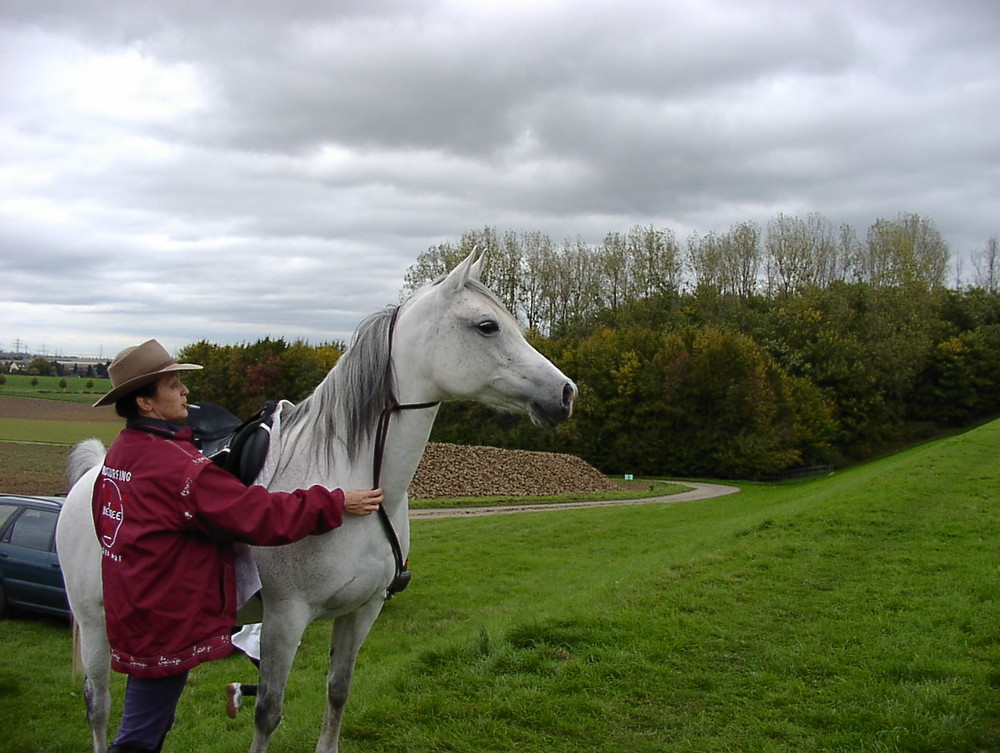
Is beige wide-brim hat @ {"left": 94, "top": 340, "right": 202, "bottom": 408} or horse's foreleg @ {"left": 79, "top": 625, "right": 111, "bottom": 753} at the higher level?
beige wide-brim hat @ {"left": 94, "top": 340, "right": 202, "bottom": 408}

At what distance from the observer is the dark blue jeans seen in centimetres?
262

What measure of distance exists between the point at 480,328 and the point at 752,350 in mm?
38207

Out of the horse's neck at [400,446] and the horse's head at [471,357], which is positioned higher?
the horse's head at [471,357]

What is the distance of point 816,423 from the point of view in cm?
3872

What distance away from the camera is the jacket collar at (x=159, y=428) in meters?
2.73

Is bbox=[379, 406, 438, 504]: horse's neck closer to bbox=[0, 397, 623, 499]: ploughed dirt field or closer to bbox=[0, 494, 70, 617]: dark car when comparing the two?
bbox=[0, 494, 70, 617]: dark car

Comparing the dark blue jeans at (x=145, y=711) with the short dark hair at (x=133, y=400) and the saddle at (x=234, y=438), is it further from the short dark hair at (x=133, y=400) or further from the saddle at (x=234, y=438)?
the short dark hair at (x=133, y=400)

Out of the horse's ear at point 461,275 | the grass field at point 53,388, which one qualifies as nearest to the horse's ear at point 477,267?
the horse's ear at point 461,275

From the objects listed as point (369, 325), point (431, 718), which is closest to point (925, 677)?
point (431, 718)

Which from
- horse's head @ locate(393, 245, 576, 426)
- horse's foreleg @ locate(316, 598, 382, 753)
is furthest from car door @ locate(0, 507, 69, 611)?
horse's head @ locate(393, 245, 576, 426)

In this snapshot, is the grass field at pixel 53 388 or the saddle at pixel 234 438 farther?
the grass field at pixel 53 388

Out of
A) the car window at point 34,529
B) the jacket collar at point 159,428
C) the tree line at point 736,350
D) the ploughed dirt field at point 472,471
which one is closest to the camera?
the jacket collar at point 159,428

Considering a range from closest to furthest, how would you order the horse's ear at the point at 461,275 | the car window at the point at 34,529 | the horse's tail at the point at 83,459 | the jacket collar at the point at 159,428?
the jacket collar at the point at 159,428
the horse's ear at the point at 461,275
the horse's tail at the point at 83,459
the car window at the point at 34,529

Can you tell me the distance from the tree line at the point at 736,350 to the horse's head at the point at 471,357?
103 feet
